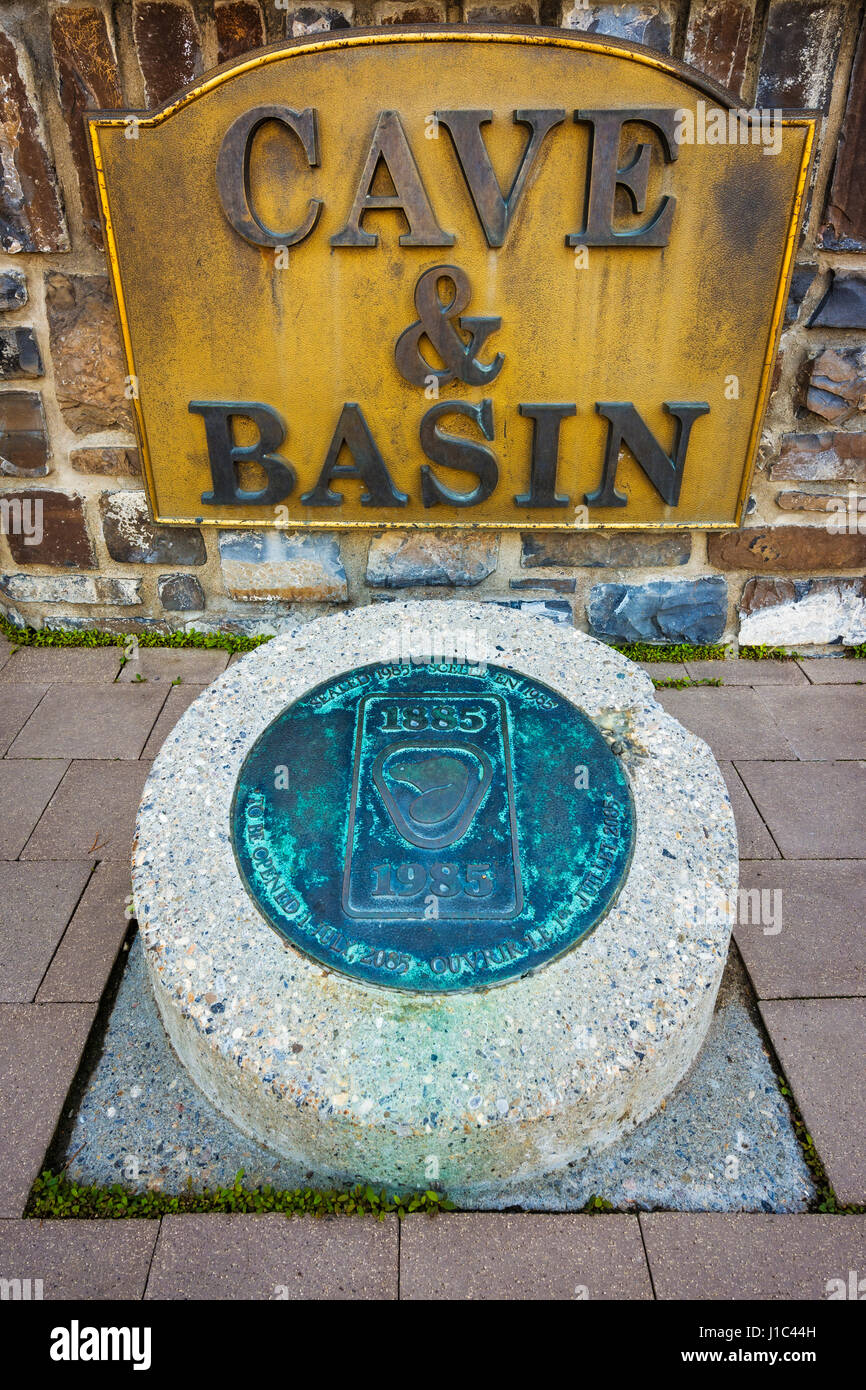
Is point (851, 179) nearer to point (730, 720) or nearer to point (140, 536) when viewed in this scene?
point (730, 720)

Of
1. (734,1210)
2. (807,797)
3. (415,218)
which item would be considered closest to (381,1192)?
(734,1210)

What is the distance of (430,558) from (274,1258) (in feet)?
6.44

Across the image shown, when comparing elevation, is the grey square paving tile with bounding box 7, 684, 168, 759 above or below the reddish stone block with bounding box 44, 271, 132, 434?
below

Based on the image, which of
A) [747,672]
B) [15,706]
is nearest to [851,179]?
[747,672]

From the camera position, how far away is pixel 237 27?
209cm

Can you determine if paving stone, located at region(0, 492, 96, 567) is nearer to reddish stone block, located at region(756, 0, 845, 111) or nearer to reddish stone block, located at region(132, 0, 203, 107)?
reddish stone block, located at region(132, 0, 203, 107)

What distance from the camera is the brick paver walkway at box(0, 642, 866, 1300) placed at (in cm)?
142

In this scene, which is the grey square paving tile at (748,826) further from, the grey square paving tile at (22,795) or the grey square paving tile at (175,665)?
the grey square paving tile at (22,795)

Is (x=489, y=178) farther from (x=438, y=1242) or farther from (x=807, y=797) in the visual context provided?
(x=438, y=1242)

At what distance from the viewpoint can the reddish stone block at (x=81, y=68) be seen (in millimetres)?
2078

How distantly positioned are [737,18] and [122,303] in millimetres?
1718

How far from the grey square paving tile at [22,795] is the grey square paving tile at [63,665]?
413 millimetres

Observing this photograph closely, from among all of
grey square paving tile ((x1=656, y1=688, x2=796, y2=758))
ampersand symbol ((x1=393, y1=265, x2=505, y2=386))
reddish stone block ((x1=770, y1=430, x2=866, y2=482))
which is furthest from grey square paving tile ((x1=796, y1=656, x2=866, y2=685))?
ampersand symbol ((x1=393, y1=265, x2=505, y2=386))

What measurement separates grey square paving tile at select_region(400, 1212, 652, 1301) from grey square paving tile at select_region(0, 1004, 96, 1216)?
0.71m
